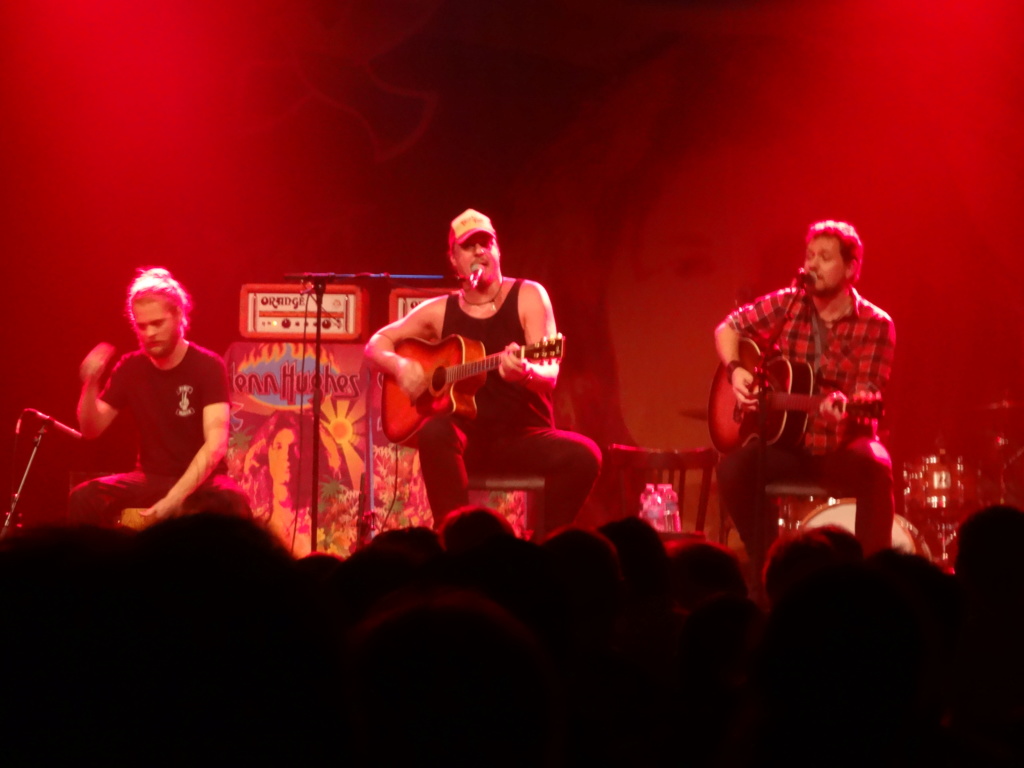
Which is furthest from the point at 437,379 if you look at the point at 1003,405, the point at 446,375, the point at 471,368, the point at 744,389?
the point at 1003,405

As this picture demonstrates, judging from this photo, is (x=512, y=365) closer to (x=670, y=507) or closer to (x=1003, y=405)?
(x=670, y=507)

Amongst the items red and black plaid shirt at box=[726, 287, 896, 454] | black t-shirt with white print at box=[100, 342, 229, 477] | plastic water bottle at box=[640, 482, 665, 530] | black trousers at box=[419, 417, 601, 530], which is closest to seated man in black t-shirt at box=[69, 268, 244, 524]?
black t-shirt with white print at box=[100, 342, 229, 477]

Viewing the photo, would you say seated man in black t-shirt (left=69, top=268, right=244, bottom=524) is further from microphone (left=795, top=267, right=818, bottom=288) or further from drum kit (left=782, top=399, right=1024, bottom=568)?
drum kit (left=782, top=399, right=1024, bottom=568)

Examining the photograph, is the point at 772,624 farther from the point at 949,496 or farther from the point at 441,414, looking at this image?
the point at 949,496

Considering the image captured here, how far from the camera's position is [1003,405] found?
707 cm

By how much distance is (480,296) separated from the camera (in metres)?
5.53

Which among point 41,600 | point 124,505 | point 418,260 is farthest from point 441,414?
point 41,600

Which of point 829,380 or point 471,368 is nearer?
point 829,380

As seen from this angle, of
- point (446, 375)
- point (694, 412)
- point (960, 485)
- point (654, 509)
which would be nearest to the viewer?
point (446, 375)

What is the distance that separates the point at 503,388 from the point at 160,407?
1.81m

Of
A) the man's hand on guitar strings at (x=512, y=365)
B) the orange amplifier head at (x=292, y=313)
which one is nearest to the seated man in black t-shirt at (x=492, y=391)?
the man's hand on guitar strings at (x=512, y=365)

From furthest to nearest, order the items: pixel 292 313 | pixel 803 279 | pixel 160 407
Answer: pixel 292 313
pixel 160 407
pixel 803 279

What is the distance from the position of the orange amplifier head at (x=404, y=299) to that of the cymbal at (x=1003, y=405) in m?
3.59

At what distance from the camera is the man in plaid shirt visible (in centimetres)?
491
